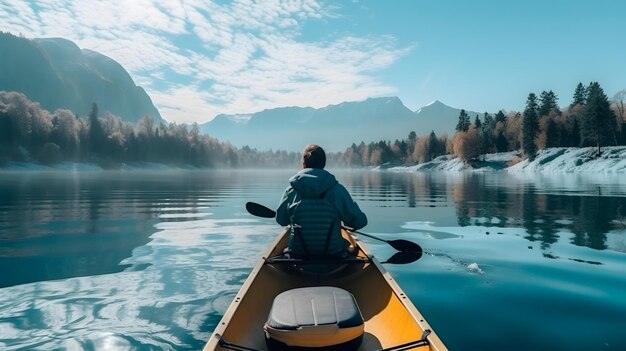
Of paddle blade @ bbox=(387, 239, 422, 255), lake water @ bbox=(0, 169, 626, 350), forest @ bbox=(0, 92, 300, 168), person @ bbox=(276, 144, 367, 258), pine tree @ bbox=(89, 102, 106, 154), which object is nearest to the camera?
lake water @ bbox=(0, 169, 626, 350)

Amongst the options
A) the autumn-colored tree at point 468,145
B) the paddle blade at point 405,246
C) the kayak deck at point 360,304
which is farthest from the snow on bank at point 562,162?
the kayak deck at point 360,304

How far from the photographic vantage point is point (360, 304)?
657cm

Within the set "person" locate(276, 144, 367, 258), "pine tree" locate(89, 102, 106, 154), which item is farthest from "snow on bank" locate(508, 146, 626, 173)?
"pine tree" locate(89, 102, 106, 154)

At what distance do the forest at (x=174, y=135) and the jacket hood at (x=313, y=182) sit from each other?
95.7 metres

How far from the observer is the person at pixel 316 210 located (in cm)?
648

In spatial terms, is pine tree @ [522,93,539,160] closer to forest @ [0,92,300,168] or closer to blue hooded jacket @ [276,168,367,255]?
blue hooded jacket @ [276,168,367,255]

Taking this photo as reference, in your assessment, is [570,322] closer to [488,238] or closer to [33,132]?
[488,238]

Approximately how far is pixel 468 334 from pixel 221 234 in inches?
416

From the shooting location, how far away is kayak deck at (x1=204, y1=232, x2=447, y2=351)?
15.0 ft

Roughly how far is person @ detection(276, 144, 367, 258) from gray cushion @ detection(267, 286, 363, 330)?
1.80 meters

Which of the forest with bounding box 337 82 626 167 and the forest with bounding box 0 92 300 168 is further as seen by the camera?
the forest with bounding box 0 92 300 168

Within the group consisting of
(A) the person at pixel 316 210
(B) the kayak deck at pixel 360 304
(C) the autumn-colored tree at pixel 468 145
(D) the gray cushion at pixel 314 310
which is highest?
(C) the autumn-colored tree at pixel 468 145

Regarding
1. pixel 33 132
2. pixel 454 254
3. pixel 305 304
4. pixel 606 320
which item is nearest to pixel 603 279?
pixel 606 320

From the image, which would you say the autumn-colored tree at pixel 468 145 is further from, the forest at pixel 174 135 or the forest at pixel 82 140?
the forest at pixel 82 140
